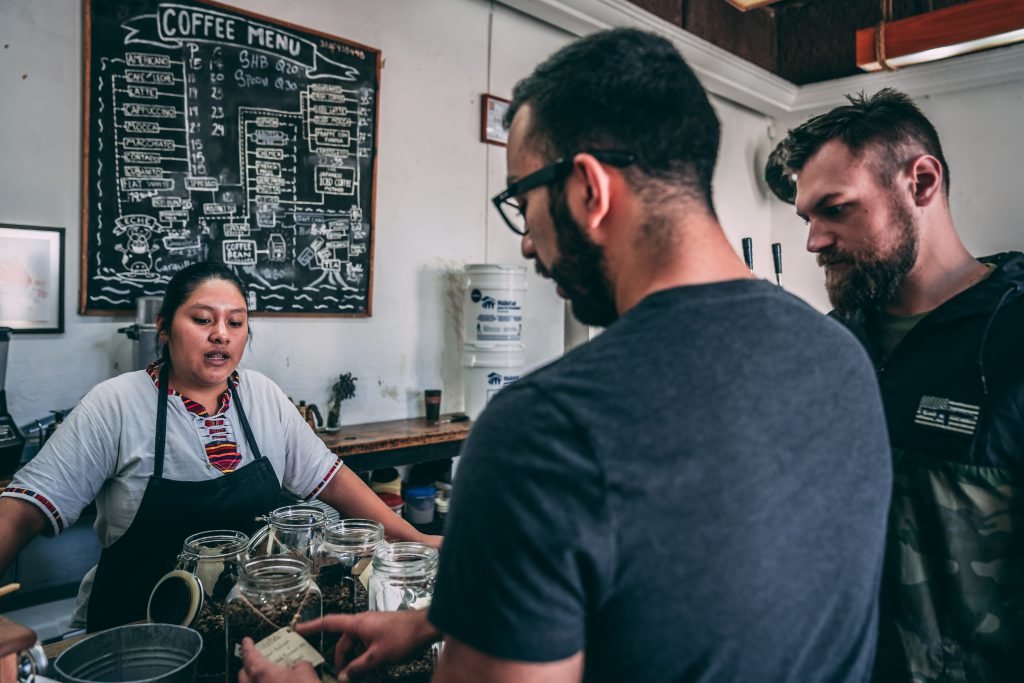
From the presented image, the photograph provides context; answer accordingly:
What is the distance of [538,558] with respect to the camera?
0.60 m

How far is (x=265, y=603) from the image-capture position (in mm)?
1027

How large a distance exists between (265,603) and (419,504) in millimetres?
2035

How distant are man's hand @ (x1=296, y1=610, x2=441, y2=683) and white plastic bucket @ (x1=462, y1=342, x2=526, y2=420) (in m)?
2.28

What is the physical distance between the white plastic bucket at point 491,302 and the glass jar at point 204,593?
7.02ft

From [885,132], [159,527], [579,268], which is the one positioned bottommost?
[159,527]

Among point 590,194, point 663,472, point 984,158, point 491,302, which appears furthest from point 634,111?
point 984,158

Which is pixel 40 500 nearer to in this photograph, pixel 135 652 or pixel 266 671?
pixel 135 652

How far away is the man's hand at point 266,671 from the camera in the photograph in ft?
2.97

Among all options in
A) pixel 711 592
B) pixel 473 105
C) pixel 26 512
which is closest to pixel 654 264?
pixel 711 592

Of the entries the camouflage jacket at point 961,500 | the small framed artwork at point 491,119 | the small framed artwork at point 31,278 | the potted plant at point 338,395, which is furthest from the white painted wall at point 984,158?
the small framed artwork at point 31,278

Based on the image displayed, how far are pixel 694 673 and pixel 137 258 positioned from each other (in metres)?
2.47

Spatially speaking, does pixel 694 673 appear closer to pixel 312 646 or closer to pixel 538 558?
pixel 538 558

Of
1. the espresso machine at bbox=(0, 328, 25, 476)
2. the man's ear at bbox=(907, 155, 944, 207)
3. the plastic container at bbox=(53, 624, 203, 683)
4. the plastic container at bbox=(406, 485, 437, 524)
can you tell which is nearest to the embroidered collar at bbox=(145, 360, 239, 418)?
the espresso machine at bbox=(0, 328, 25, 476)

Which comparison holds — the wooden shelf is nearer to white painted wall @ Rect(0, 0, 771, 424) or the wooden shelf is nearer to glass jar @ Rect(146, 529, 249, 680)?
white painted wall @ Rect(0, 0, 771, 424)
